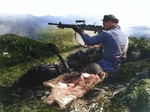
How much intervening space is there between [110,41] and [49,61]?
2001 millimetres

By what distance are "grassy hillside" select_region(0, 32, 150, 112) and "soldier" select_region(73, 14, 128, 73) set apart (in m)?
0.23

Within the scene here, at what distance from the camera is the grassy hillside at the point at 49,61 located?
3.85 meters

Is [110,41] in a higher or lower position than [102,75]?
higher

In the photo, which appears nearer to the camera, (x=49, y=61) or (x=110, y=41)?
(x=110, y=41)

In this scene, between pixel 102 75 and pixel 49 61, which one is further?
pixel 49 61

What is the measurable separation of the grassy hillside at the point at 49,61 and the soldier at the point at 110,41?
0.23m

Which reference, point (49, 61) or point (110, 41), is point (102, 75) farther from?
point (49, 61)

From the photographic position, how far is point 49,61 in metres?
6.00

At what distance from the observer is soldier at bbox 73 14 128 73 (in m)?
4.72

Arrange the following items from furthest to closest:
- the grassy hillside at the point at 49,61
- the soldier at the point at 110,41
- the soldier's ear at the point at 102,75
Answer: the soldier at the point at 110,41, the soldier's ear at the point at 102,75, the grassy hillside at the point at 49,61

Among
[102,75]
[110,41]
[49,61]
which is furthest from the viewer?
[49,61]

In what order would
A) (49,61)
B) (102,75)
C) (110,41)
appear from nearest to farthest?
1. (102,75)
2. (110,41)
3. (49,61)

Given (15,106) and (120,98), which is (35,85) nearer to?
(15,106)

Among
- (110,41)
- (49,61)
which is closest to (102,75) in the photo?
(110,41)
